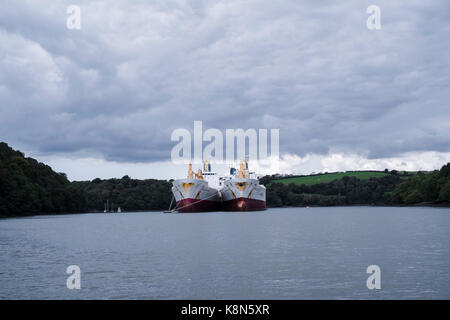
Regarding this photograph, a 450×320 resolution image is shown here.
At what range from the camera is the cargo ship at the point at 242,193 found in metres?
121

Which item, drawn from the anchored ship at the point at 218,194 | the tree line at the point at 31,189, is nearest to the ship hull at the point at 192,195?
the anchored ship at the point at 218,194

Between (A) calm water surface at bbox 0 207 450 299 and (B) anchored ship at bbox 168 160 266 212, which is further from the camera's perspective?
(B) anchored ship at bbox 168 160 266 212

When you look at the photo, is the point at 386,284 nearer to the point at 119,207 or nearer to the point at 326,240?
the point at 326,240

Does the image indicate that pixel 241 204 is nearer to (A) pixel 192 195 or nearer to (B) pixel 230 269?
(A) pixel 192 195

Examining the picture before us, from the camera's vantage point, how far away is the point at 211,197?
436ft

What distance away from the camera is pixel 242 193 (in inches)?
4820

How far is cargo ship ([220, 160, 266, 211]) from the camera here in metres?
121

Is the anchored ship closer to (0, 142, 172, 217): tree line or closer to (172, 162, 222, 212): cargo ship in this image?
(172, 162, 222, 212): cargo ship

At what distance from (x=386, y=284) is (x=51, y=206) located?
116634mm

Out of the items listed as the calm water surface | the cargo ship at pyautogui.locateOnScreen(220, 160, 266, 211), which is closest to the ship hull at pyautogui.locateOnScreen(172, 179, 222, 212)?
the cargo ship at pyautogui.locateOnScreen(220, 160, 266, 211)

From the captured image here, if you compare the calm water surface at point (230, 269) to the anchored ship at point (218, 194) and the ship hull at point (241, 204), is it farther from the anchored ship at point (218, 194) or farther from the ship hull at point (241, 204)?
the ship hull at point (241, 204)

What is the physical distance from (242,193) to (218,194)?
758 inches

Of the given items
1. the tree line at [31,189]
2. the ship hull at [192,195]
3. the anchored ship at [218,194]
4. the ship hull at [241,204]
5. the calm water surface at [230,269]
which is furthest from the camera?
the ship hull at [241,204]

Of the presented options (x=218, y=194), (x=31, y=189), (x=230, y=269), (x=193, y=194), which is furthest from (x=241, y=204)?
(x=230, y=269)
